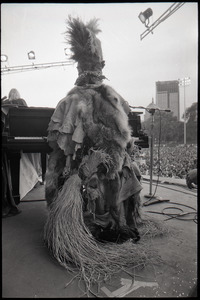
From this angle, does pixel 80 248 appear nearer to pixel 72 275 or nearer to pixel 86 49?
pixel 72 275

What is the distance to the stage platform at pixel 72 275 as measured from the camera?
1.48m

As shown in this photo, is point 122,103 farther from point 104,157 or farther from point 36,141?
point 36,141

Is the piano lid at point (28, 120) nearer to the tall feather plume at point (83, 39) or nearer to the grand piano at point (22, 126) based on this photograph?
the grand piano at point (22, 126)

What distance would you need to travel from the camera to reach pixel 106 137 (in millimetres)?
2223

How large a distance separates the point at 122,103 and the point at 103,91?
1.00 feet

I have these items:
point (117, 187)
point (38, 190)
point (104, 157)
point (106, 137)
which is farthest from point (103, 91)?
point (38, 190)

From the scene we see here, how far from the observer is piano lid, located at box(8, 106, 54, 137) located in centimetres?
328

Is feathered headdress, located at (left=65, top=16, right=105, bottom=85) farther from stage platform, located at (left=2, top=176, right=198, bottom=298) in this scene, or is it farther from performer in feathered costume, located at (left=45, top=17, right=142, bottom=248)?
stage platform, located at (left=2, top=176, right=198, bottom=298)

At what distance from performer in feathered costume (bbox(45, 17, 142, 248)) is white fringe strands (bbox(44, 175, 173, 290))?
0.04 feet

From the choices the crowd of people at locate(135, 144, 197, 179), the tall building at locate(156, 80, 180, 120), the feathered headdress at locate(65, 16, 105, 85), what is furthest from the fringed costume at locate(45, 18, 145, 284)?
the tall building at locate(156, 80, 180, 120)

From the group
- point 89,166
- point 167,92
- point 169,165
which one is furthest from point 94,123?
point 167,92

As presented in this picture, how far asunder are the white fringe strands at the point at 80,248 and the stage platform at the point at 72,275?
8cm

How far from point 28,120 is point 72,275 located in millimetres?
2365

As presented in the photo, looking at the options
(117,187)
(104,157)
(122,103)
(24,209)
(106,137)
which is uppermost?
(122,103)
